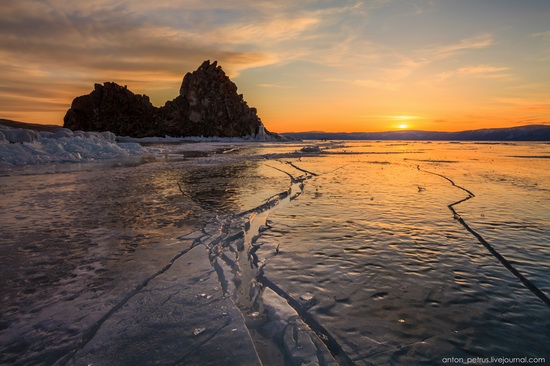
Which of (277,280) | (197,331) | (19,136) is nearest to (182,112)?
(19,136)

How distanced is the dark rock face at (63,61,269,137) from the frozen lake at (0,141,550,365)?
352 feet

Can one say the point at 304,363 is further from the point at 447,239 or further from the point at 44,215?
the point at 44,215

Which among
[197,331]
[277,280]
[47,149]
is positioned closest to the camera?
[197,331]

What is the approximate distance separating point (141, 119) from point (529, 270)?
140006mm

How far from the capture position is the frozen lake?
2.42 metres

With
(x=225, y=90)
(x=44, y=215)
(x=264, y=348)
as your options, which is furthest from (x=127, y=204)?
(x=225, y=90)

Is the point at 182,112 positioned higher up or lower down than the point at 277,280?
higher up

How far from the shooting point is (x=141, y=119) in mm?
128125

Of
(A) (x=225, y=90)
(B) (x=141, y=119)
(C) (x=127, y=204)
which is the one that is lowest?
(C) (x=127, y=204)

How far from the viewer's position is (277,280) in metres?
3.55

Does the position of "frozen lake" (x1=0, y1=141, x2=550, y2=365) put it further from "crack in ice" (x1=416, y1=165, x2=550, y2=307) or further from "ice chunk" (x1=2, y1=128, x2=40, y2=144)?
"ice chunk" (x1=2, y1=128, x2=40, y2=144)

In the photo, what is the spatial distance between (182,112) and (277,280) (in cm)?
12455

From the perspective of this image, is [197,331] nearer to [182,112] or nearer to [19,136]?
[19,136]

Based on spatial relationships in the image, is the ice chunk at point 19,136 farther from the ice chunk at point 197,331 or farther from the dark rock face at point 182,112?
the dark rock face at point 182,112
